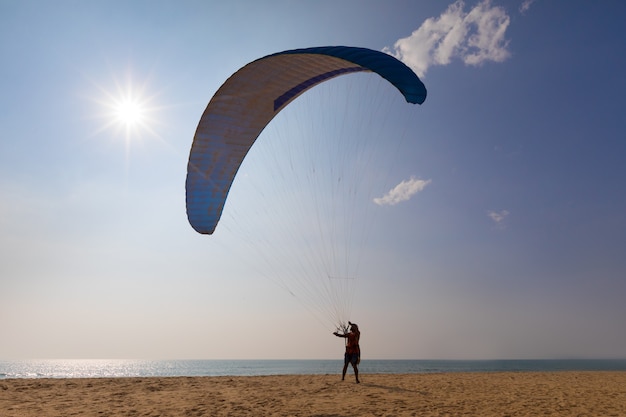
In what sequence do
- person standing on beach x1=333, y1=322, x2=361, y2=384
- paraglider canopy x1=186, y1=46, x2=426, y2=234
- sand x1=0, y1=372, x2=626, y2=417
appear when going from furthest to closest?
person standing on beach x1=333, y1=322, x2=361, y2=384
paraglider canopy x1=186, y1=46, x2=426, y2=234
sand x1=0, y1=372, x2=626, y2=417

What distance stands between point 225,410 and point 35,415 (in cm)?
372

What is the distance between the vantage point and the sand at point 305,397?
8.95 m

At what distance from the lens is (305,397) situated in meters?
10.5

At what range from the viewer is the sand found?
8.95 meters

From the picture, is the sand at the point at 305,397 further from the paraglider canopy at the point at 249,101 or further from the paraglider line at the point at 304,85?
the paraglider line at the point at 304,85

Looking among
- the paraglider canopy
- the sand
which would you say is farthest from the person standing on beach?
the paraglider canopy

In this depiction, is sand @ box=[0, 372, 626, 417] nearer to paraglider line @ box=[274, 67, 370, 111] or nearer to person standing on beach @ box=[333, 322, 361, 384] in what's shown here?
person standing on beach @ box=[333, 322, 361, 384]

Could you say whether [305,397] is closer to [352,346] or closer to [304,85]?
[352,346]

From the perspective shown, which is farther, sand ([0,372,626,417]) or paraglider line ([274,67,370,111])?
paraglider line ([274,67,370,111])

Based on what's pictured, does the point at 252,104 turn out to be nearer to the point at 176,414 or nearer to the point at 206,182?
the point at 206,182

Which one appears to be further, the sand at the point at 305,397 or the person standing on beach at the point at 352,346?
the person standing on beach at the point at 352,346

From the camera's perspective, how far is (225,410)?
359 inches

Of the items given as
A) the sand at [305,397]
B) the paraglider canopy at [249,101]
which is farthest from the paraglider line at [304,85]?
the sand at [305,397]

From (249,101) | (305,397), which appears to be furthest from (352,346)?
(249,101)
